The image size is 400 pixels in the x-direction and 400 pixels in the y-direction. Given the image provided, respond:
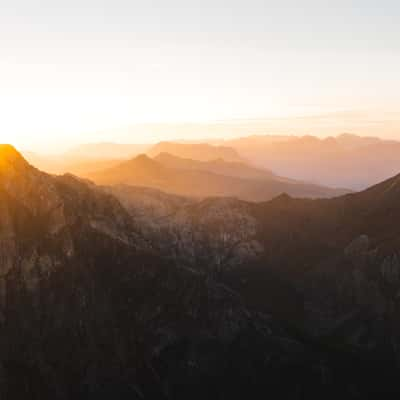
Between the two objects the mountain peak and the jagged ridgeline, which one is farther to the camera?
the mountain peak

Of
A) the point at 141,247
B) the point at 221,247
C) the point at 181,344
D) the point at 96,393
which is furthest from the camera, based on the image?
the point at 221,247

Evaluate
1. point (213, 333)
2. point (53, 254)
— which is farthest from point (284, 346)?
point (53, 254)

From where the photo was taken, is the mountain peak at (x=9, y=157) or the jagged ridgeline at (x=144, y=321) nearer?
the jagged ridgeline at (x=144, y=321)

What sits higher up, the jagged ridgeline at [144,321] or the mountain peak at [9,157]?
the mountain peak at [9,157]

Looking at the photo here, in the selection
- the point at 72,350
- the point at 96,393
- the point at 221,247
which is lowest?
the point at 96,393

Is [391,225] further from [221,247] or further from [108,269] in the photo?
[108,269]

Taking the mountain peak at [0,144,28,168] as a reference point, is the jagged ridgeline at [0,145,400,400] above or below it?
below

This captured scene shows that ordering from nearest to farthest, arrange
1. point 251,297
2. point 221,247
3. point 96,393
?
point 96,393, point 251,297, point 221,247

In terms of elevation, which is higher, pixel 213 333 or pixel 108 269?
pixel 108 269
